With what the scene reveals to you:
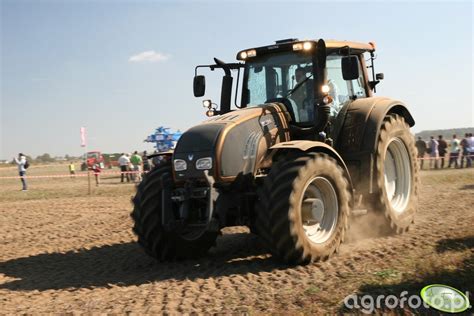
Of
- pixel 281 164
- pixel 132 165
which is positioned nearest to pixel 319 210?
pixel 281 164

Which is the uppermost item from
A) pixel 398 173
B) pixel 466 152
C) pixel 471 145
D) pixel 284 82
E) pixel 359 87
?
pixel 284 82

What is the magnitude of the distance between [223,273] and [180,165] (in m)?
1.29

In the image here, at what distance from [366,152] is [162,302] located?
11.3 ft

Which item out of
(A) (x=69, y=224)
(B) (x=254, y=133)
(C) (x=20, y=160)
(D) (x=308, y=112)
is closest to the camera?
(B) (x=254, y=133)

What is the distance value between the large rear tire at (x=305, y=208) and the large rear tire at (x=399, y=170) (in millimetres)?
1438

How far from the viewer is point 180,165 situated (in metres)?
5.76

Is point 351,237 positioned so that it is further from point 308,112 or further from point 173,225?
point 173,225

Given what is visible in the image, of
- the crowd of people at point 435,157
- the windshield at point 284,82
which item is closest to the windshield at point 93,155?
the crowd of people at point 435,157

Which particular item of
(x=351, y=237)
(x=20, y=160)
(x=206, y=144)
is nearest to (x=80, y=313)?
(x=206, y=144)

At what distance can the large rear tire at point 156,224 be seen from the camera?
19.3 ft

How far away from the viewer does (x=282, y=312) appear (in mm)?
3947

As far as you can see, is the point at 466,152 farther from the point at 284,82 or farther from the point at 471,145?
the point at 284,82

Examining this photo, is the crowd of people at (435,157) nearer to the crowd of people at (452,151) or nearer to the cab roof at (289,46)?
the crowd of people at (452,151)

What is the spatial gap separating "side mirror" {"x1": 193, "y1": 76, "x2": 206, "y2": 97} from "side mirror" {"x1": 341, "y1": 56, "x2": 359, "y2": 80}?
2.16 meters
